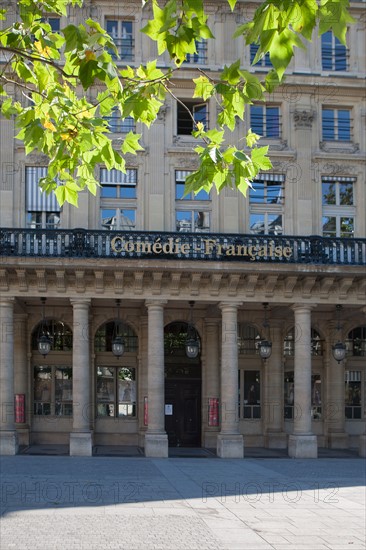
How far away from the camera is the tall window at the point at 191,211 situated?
2989 cm

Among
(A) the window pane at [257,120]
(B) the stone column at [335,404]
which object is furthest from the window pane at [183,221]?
→ (B) the stone column at [335,404]

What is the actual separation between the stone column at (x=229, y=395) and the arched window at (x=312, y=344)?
4.89 metres

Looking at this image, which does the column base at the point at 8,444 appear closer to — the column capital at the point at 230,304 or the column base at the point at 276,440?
the column capital at the point at 230,304

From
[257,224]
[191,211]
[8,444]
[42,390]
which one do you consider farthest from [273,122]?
[8,444]

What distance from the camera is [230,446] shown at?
88.5 ft

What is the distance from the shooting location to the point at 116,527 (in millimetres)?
13883

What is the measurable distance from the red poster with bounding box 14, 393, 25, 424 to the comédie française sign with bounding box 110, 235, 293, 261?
259 inches

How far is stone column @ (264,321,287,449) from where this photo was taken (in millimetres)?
30953

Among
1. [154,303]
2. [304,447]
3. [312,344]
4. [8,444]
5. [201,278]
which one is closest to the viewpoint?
[8,444]

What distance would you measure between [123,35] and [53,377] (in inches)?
505

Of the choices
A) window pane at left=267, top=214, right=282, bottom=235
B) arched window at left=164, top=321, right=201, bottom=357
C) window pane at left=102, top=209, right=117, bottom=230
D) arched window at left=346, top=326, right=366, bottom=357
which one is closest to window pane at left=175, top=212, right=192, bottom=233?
window pane at left=102, top=209, right=117, bottom=230

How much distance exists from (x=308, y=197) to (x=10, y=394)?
12500 mm

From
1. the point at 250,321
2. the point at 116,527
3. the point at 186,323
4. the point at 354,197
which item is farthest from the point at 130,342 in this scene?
the point at 116,527

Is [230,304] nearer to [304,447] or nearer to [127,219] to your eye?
[127,219]
